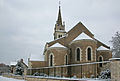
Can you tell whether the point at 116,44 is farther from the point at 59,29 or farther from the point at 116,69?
the point at 116,69

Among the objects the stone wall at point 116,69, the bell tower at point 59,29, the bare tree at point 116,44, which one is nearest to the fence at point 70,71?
the stone wall at point 116,69

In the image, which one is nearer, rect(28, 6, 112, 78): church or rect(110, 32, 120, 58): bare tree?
rect(28, 6, 112, 78): church

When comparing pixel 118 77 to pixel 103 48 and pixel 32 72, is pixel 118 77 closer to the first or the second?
pixel 32 72

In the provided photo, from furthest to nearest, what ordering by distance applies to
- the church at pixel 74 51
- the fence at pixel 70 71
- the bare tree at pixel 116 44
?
the bare tree at pixel 116 44 → the church at pixel 74 51 → the fence at pixel 70 71

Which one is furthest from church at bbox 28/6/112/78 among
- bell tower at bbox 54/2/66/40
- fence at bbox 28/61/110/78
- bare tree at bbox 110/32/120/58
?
bell tower at bbox 54/2/66/40

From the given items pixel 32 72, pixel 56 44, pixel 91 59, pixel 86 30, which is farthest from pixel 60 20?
pixel 32 72

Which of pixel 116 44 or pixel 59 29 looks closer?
pixel 116 44

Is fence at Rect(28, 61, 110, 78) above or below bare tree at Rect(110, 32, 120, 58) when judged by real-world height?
below

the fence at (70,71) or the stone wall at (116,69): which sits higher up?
the stone wall at (116,69)

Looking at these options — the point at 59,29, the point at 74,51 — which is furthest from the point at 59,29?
the point at 74,51

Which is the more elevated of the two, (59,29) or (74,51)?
(59,29)

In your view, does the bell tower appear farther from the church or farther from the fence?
the fence

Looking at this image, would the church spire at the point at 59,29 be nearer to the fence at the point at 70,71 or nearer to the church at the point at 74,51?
the church at the point at 74,51

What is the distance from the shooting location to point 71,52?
30109 mm
